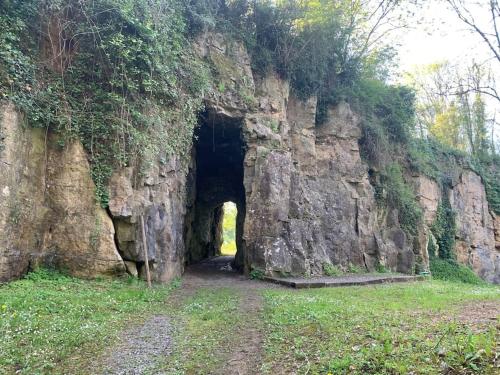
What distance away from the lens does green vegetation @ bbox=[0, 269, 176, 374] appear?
193 inches

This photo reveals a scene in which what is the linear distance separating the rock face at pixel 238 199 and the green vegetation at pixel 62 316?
0.89 m

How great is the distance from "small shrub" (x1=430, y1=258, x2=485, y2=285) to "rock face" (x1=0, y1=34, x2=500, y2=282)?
1.55m

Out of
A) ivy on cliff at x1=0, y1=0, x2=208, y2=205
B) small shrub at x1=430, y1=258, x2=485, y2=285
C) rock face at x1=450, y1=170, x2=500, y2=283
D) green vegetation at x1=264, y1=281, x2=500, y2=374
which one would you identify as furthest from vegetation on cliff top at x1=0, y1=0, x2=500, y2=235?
green vegetation at x1=264, y1=281, x2=500, y2=374

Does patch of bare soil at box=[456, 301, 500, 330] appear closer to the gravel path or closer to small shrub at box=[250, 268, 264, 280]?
the gravel path

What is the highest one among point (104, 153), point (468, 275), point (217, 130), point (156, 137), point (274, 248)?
point (217, 130)

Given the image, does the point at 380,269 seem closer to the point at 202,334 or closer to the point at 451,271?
the point at 451,271

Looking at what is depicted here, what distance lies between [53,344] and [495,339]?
5364 millimetres

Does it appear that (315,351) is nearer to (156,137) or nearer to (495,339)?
(495,339)

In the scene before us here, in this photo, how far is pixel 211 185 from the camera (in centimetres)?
2247

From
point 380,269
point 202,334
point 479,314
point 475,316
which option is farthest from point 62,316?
point 380,269

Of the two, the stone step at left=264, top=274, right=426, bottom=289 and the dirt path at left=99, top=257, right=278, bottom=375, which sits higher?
the stone step at left=264, top=274, right=426, bottom=289

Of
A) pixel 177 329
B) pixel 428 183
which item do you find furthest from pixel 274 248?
pixel 428 183

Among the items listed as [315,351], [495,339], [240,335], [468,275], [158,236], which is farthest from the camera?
[468,275]

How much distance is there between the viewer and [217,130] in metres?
16.8
